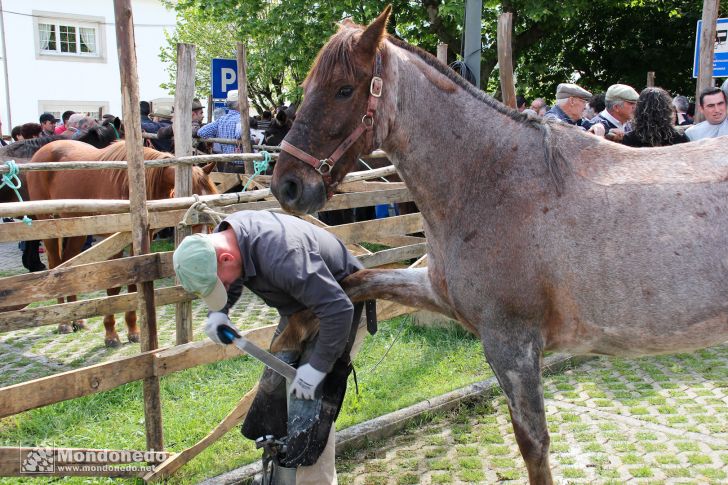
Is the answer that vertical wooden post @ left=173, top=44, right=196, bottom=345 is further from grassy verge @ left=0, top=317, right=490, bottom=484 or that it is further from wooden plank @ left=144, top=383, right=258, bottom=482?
wooden plank @ left=144, top=383, right=258, bottom=482

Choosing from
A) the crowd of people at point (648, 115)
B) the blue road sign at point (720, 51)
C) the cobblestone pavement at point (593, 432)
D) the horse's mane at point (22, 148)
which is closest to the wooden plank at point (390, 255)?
the cobblestone pavement at point (593, 432)

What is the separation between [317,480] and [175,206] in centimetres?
206

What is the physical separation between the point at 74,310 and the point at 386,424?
2.12m

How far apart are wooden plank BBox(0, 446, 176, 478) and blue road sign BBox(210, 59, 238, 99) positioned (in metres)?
6.84

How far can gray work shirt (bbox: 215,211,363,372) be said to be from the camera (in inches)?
112

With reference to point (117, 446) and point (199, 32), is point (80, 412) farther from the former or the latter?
point (199, 32)

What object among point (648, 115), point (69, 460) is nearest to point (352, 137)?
point (69, 460)

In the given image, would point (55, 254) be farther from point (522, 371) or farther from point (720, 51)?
point (720, 51)

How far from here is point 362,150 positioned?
114 inches

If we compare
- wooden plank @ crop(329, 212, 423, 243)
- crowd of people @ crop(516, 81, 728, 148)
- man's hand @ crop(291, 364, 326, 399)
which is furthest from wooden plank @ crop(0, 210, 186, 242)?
crowd of people @ crop(516, 81, 728, 148)

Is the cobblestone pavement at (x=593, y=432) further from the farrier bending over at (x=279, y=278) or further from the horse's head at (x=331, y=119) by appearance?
the horse's head at (x=331, y=119)

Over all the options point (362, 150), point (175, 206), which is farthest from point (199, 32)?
point (362, 150)

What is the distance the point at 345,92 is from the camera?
2801mm

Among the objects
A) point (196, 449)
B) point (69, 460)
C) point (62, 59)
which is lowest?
point (196, 449)
